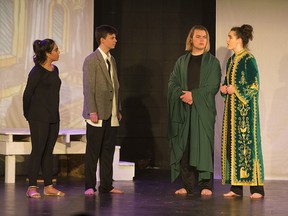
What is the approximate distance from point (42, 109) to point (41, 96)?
0.11 m

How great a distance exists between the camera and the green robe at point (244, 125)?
586cm

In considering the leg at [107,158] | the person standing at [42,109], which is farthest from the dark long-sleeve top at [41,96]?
the leg at [107,158]

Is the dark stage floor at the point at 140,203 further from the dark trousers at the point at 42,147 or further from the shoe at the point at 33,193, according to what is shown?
the dark trousers at the point at 42,147

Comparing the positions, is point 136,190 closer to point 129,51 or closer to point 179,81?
point 179,81

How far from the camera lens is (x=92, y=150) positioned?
592 cm

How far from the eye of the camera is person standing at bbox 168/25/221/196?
597 cm

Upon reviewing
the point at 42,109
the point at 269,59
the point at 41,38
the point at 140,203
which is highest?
the point at 41,38

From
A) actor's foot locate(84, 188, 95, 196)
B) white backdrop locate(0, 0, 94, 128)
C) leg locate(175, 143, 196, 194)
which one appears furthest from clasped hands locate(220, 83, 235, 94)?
white backdrop locate(0, 0, 94, 128)

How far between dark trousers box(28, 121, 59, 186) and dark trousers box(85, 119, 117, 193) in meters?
0.29

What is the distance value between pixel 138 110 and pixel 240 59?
9.44 ft

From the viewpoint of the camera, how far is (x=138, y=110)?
8586mm

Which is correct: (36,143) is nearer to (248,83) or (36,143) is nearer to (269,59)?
(248,83)

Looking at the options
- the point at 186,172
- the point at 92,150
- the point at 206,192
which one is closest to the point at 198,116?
the point at 186,172

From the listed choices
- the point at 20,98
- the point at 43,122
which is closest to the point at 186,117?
the point at 43,122
